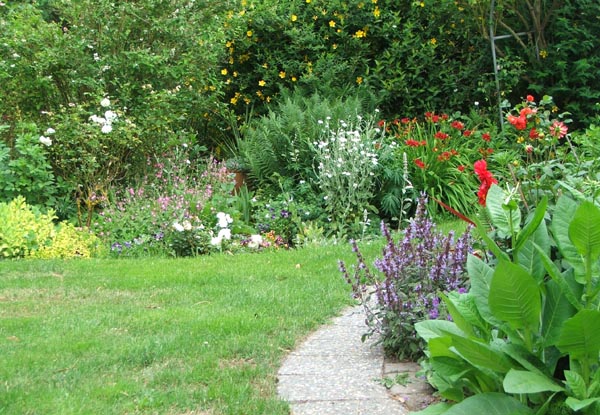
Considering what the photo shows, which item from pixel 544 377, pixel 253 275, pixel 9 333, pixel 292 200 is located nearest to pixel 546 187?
pixel 544 377

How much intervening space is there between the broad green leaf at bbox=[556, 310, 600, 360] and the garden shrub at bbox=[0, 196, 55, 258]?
5.51 metres

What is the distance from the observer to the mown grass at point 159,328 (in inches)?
139

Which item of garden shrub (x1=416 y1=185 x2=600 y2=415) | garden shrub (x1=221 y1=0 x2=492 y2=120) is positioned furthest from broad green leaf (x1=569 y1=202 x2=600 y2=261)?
garden shrub (x1=221 y1=0 x2=492 y2=120)

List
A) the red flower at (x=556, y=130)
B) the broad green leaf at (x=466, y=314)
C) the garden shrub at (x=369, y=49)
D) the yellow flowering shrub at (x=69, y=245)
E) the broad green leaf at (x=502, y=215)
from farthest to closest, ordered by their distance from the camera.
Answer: the garden shrub at (x=369, y=49) → the yellow flowering shrub at (x=69, y=245) → the red flower at (x=556, y=130) → the broad green leaf at (x=466, y=314) → the broad green leaf at (x=502, y=215)

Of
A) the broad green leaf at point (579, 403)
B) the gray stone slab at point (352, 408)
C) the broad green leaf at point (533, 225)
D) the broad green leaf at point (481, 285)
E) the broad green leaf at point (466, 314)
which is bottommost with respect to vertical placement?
the gray stone slab at point (352, 408)

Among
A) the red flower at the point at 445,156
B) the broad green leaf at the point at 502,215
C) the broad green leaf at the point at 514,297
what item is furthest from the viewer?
the red flower at the point at 445,156

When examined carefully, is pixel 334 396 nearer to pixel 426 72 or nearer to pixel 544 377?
pixel 544 377

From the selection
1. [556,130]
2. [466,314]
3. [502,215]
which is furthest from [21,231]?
[502,215]

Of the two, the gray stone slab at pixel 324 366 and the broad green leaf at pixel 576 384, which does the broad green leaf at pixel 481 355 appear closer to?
the broad green leaf at pixel 576 384

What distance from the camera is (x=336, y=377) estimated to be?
3766 millimetres

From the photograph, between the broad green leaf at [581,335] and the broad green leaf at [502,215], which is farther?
the broad green leaf at [502,215]

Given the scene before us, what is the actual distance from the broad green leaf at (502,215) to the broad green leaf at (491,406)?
2.02 feet

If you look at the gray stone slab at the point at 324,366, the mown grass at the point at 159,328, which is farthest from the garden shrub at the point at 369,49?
the gray stone slab at the point at 324,366

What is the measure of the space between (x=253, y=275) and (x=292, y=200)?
8.02 feet
